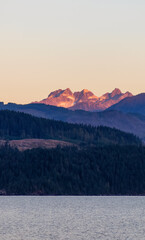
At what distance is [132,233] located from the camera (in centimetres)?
13650

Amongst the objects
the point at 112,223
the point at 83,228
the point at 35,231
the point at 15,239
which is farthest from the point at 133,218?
the point at 15,239

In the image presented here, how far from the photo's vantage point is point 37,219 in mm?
173000

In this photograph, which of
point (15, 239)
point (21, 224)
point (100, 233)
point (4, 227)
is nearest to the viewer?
point (15, 239)

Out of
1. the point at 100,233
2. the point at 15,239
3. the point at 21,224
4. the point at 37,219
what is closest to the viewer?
the point at 15,239

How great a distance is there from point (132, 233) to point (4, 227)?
2903 centimetres

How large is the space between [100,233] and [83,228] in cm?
1093

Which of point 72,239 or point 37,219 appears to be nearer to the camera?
point 72,239

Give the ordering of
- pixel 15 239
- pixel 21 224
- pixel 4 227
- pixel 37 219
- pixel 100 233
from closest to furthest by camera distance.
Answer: pixel 15 239
pixel 100 233
pixel 4 227
pixel 21 224
pixel 37 219

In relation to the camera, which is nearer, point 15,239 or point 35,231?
point 15,239

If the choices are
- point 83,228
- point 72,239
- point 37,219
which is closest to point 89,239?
point 72,239

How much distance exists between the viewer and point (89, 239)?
123 m

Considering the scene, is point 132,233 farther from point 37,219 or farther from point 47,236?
point 37,219

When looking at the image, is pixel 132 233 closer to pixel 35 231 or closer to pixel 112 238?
pixel 112 238

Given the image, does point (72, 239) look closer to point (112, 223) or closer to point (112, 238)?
point (112, 238)
